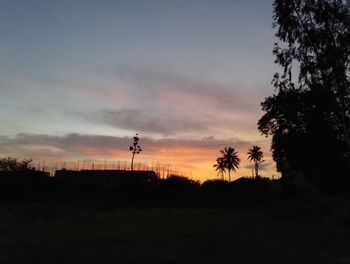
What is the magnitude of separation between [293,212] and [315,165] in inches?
822

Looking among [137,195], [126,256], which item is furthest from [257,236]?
[137,195]

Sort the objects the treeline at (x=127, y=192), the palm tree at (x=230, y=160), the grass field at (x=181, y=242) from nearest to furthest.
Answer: the grass field at (x=181, y=242)
the treeline at (x=127, y=192)
the palm tree at (x=230, y=160)

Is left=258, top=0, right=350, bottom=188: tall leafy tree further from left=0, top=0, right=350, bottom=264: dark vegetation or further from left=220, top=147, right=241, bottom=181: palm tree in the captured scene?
left=220, top=147, right=241, bottom=181: palm tree

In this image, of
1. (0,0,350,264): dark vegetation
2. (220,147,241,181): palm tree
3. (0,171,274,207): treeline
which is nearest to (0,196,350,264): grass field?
(0,0,350,264): dark vegetation

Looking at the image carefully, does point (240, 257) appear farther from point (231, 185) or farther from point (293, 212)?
point (231, 185)

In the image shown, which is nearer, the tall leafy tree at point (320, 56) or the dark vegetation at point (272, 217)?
the dark vegetation at point (272, 217)

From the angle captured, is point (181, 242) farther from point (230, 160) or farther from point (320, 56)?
point (230, 160)

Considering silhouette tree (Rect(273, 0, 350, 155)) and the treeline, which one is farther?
the treeline

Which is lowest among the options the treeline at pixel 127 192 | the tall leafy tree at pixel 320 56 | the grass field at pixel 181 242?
the grass field at pixel 181 242

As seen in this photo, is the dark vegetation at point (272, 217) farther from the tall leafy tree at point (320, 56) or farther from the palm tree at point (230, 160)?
the palm tree at point (230, 160)

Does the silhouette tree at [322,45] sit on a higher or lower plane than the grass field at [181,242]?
higher

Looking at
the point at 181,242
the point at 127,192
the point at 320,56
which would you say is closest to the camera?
the point at 181,242

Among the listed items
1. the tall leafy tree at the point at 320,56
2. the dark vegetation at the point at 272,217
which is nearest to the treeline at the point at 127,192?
the dark vegetation at the point at 272,217

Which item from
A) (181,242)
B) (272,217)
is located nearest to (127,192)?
(272,217)
